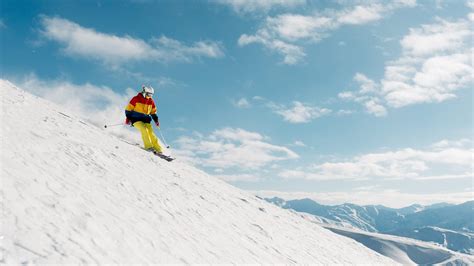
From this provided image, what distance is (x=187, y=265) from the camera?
827 cm

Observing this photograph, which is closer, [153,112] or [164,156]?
[164,156]

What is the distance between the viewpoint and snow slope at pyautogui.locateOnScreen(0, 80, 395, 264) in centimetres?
699

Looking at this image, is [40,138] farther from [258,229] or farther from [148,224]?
[258,229]

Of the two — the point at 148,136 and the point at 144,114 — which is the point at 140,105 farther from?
the point at 148,136

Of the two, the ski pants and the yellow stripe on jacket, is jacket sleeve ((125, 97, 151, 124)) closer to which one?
the yellow stripe on jacket

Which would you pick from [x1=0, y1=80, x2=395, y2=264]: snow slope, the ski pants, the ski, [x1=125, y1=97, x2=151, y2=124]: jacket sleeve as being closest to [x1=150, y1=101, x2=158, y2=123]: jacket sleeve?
the ski pants

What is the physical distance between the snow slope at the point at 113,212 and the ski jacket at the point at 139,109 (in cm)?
161

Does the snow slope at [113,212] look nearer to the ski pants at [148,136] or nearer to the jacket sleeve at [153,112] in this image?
the ski pants at [148,136]

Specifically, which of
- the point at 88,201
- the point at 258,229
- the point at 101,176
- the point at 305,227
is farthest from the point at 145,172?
the point at 305,227

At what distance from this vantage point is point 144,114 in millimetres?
19344

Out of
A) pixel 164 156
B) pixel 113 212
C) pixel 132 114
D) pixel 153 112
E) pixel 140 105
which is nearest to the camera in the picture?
pixel 113 212

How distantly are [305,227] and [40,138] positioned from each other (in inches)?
477

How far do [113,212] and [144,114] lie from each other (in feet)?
35.0

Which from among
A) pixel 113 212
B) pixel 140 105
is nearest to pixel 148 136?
pixel 140 105
